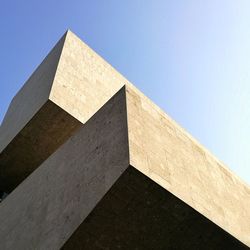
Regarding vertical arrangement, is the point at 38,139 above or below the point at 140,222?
above

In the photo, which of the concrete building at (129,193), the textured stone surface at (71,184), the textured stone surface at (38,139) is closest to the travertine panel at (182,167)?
the concrete building at (129,193)

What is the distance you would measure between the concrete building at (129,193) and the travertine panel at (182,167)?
0.05ft

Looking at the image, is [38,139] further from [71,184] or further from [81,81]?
[71,184]

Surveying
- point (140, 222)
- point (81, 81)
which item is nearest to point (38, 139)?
point (81, 81)

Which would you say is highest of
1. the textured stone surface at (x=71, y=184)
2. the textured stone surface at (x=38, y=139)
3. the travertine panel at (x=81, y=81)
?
the travertine panel at (x=81, y=81)

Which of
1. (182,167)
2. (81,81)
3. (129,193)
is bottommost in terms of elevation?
Result: (129,193)

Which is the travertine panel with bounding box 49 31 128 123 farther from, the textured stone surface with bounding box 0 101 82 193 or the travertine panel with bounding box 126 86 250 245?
the travertine panel with bounding box 126 86 250 245

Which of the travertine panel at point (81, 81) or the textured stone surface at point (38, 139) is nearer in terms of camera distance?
the textured stone surface at point (38, 139)

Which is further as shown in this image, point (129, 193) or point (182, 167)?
point (182, 167)

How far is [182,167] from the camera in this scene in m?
4.29

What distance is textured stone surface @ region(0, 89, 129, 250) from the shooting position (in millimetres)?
3631

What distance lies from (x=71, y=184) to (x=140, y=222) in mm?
1030

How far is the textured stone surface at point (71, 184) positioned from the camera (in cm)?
363

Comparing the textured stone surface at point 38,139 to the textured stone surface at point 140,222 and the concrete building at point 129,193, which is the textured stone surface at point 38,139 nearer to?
the concrete building at point 129,193
